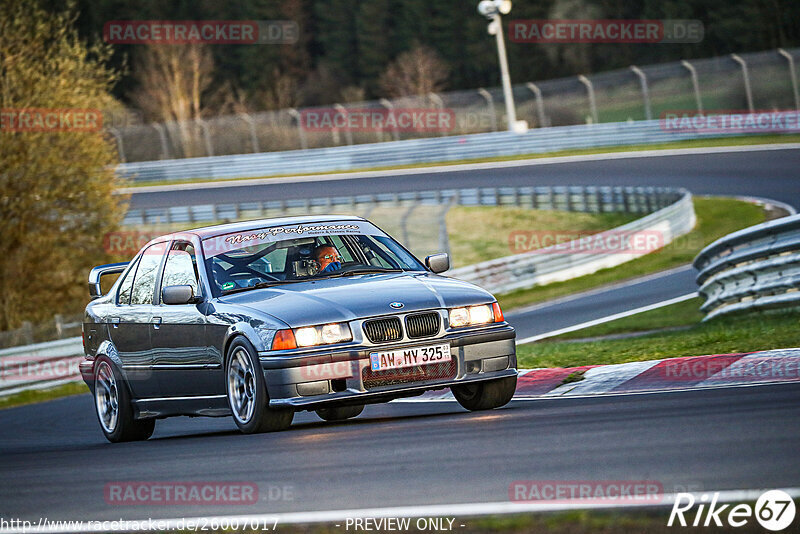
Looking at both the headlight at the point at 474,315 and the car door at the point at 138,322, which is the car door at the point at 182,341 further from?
the headlight at the point at 474,315

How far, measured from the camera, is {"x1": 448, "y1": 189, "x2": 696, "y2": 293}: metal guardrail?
24.9 m

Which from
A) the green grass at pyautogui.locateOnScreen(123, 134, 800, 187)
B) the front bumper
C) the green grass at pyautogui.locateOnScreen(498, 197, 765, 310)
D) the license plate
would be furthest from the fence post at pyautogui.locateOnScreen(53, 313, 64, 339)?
the green grass at pyautogui.locateOnScreen(123, 134, 800, 187)

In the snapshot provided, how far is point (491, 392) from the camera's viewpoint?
891 centimetres

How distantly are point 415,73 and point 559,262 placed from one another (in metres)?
62.0

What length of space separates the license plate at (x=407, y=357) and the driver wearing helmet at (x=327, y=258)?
4.27 feet

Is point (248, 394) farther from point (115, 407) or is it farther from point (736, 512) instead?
point (736, 512)

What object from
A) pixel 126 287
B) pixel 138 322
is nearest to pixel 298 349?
pixel 138 322

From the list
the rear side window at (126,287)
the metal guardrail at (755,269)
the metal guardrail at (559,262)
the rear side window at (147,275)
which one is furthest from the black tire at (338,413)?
the metal guardrail at (559,262)

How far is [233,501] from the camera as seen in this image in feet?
19.0

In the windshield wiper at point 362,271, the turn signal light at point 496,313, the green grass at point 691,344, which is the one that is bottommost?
the green grass at point 691,344

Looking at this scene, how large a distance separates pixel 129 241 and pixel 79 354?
29.5ft

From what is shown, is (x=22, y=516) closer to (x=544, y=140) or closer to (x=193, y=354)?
(x=193, y=354)

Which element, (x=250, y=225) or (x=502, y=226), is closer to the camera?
(x=250, y=225)

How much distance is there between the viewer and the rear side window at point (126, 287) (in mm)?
10359
